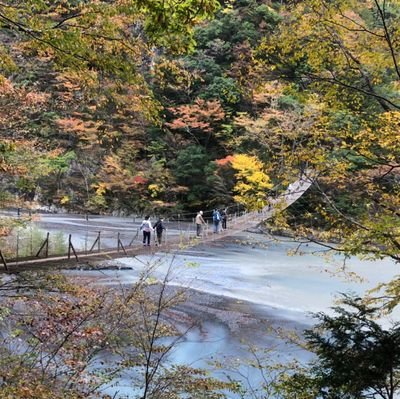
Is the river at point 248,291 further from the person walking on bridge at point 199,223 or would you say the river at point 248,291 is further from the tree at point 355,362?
the tree at point 355,362

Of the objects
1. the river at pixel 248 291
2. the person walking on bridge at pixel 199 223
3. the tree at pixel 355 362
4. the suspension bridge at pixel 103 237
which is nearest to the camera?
the tree at pixel 355 362

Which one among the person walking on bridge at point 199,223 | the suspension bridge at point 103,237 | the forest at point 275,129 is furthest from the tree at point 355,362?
the person walking on bridge at point 199,223

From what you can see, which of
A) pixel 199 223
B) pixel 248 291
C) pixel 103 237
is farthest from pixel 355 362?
pixel 103 237

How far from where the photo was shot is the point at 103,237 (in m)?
17.4

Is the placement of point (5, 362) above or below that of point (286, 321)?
above

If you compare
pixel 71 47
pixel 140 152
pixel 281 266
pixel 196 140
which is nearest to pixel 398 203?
pixel 71 47

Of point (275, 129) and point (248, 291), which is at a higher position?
point (275, 129)

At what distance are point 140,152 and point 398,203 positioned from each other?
2295cm

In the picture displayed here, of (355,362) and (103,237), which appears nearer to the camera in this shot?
(355,362)

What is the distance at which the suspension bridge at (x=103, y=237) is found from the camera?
23.3ft

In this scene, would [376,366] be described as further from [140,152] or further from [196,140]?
[140,152]

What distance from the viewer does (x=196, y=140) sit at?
24891mm

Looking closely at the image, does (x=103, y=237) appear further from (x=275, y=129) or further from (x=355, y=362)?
(x=355, y=362)

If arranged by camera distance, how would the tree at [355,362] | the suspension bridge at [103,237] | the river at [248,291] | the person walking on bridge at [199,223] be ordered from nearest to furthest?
the tree at [355,362]
the suspension bridge at [103,237]
the river at [248,291]
the person walking on bridge at [199,223]
